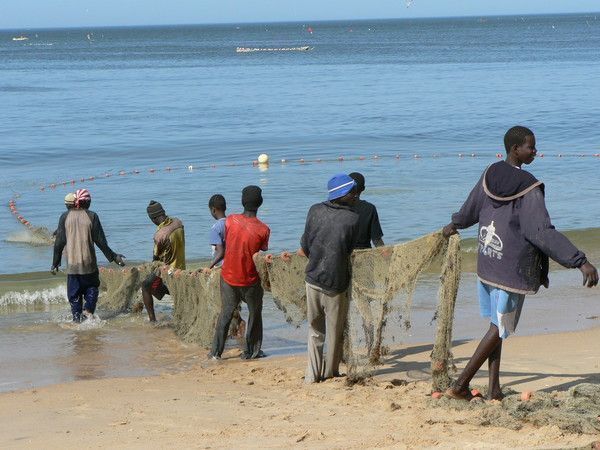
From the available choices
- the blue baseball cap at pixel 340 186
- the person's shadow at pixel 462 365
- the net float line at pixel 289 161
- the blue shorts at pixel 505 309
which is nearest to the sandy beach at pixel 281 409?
the person's shadow at pixel 462 365

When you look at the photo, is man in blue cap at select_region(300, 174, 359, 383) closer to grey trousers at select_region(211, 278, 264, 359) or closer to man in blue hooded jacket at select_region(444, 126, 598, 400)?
man in blue hooded jacket at select_region(444, 126, 598, 400)

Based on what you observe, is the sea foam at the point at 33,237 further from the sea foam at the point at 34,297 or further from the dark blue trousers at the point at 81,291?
the dark blue trousers at the point at 81,291

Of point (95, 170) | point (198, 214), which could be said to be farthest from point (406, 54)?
point (198, 214)

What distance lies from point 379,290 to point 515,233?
163 cm

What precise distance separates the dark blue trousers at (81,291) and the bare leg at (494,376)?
5.03 meters

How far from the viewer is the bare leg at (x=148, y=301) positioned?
34.4 feet

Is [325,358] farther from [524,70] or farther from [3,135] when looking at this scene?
[524,70]

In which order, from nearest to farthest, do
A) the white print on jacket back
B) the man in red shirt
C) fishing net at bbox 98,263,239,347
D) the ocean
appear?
1. the white print on jacket back
2. the man in red shirt
3. fishing net at bbox 98,263,239,347
4. the ocean

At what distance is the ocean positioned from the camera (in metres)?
18.0

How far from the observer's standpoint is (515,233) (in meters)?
5.95

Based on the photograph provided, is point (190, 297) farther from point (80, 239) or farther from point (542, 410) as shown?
point (542, 410)

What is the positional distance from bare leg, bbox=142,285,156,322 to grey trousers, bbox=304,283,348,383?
3399 millimetres

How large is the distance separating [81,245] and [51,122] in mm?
31629

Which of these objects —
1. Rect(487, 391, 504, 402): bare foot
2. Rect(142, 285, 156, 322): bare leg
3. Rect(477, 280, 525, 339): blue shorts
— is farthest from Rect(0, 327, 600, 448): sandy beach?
Rect(142, 285, 156, 322): bare leg
